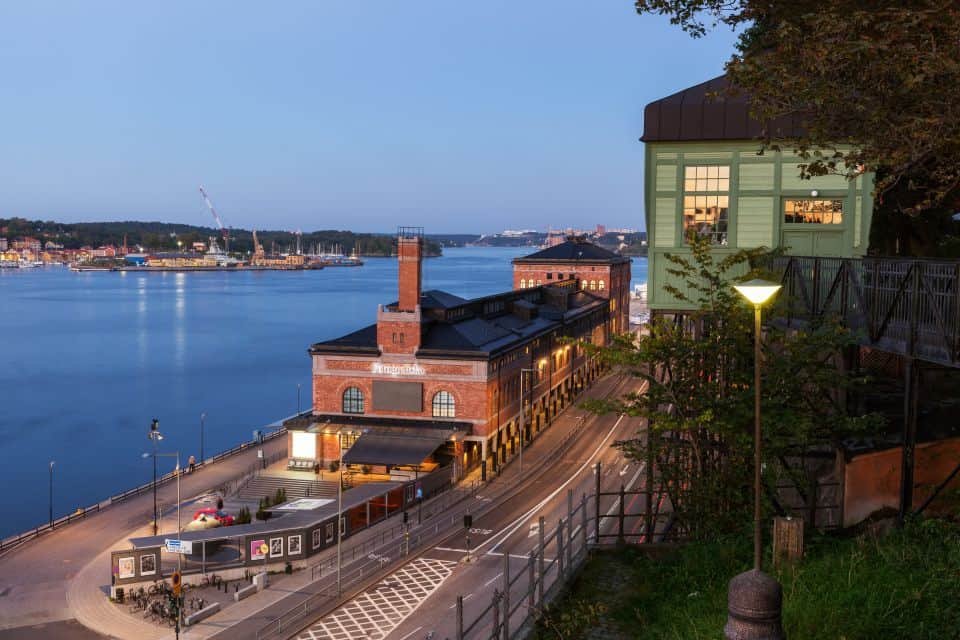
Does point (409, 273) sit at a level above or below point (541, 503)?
above

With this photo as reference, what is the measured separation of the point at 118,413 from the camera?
91.3 m

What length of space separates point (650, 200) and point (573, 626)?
14.3 m

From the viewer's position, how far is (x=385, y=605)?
33.7m

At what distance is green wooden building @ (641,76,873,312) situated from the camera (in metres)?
25.0

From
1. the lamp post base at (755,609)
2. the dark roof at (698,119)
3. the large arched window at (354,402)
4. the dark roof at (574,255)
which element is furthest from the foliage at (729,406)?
the dark roof at (574,255)

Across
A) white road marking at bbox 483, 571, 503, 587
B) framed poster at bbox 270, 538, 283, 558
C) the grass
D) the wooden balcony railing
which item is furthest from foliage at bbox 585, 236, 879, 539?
framed poster at bbox 270, 538, 283, 558

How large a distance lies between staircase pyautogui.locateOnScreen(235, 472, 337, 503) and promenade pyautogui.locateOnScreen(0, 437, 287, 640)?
323 cm

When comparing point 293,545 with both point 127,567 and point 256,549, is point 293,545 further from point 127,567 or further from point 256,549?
point 127,567

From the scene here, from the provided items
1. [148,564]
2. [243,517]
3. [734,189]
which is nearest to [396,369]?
[243,517]

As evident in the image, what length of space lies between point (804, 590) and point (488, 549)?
93.0 ft

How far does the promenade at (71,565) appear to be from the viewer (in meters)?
36.0

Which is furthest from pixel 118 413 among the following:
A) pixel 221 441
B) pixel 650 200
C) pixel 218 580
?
pixel 650 200

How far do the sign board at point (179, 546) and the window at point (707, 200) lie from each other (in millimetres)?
24907

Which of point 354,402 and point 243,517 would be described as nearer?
point 243,517
